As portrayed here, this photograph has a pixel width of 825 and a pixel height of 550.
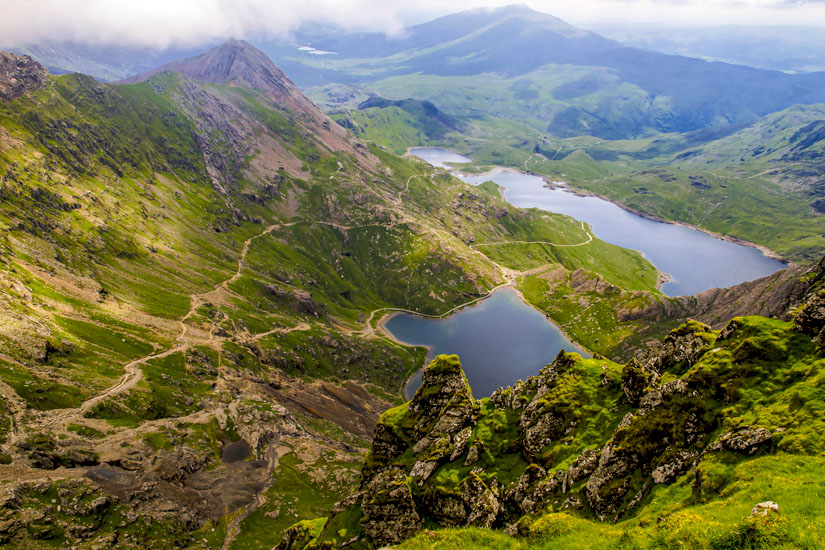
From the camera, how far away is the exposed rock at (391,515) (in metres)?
53.8

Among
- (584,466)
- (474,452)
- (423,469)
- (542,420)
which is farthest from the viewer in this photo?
(474,452)

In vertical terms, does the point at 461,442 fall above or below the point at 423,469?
above

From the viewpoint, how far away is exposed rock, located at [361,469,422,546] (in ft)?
177

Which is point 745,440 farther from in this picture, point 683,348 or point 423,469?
point 423,469

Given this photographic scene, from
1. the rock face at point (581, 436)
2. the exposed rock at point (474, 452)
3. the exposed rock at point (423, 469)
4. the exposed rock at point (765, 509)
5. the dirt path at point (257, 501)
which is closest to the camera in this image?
the exposed rock at point (765, 509)

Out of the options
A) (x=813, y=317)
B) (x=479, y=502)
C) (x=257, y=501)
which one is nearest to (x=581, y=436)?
(x=479, y=502)

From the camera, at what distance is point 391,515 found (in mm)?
55062

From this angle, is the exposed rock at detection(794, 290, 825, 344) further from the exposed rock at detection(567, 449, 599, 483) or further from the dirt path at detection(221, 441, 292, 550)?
the dirt path at detection(221, 441, 292, 550)

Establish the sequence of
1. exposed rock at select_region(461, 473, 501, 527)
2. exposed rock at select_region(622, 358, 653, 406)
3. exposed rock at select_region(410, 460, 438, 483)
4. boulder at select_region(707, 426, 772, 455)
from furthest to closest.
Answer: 1. exposed rock at select_region(410, 460, 438, 483)
2. exposed rock at select_region(622, 358, 653, 406)
3. exposed rock at select_region(461, 473, 501, 527)
4. boulder at select_region(707, 426, 772, 455)

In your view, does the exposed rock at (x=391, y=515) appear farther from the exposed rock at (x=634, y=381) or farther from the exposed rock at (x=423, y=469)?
the exposed rock at (x=634, y=381)

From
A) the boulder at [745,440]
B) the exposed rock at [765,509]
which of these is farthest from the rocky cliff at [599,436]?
the exposed rock at [765,509]

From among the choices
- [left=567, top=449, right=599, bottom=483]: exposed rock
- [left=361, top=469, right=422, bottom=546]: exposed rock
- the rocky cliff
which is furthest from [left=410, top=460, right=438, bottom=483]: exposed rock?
[left=567, top=449, right=599, bottom=483]: exposed rock

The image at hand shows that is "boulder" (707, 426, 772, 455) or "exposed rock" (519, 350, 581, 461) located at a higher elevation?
"boulder" (707, 426, 772, 455)

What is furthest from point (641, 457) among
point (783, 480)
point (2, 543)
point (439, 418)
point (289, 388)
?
point (289, 388)
